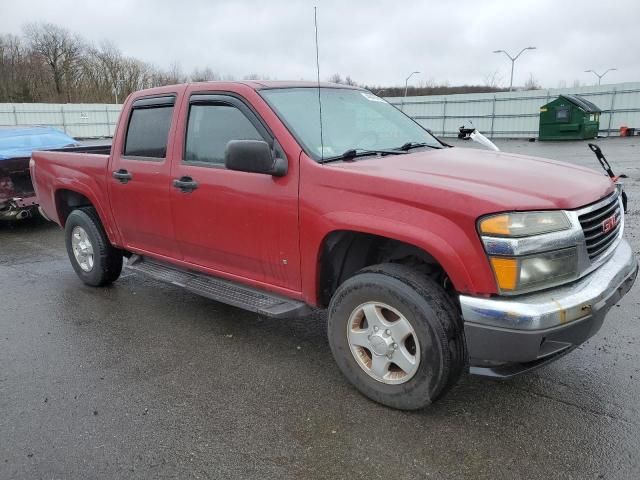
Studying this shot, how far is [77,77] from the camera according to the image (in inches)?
2260

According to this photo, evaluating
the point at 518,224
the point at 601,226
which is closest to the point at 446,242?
the point at 518,224

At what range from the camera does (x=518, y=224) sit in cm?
264

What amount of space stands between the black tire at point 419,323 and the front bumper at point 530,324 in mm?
130

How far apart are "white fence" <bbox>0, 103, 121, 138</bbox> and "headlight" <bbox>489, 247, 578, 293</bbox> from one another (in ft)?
120

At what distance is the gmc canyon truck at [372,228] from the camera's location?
268 cm

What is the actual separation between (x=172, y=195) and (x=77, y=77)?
60888mm

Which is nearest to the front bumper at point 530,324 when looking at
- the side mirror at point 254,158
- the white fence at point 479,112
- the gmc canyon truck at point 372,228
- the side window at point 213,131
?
the gmc canyon truck at point 372,228

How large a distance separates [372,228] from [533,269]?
85 centimetres

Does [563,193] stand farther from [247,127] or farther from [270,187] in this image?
[247,127]

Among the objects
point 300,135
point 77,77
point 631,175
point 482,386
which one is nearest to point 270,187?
point 300,135

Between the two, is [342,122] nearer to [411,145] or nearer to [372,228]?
[411,145]

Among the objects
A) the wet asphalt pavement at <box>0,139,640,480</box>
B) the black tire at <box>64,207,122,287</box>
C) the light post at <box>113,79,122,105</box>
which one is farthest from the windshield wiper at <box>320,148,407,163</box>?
the light post at <box>113,79,122,105</box>

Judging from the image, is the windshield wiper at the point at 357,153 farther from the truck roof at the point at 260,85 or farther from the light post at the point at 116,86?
the light post at the point at 116,86

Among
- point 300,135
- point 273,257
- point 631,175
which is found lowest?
point 631,175
